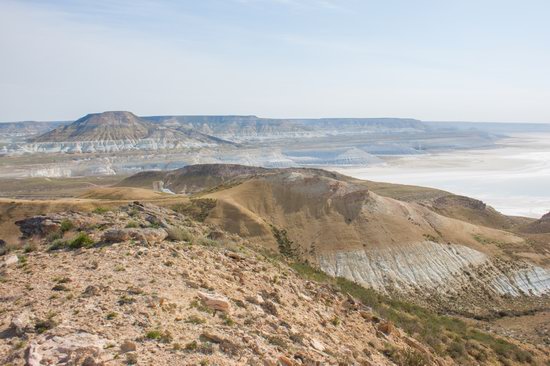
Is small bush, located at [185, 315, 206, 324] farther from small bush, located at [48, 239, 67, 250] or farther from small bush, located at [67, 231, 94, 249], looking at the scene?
small bush, located at [48, 239, 67, 250]

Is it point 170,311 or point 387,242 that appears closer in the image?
point 170,311

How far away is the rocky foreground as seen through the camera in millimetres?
8547

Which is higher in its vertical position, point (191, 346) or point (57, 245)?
point (57, 245)

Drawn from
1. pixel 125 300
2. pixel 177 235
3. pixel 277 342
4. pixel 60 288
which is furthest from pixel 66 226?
pixel 277 342

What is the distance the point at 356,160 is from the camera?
200m

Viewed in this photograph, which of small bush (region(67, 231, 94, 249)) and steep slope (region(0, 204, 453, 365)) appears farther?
small bush (region(67, 231, 94, 249))

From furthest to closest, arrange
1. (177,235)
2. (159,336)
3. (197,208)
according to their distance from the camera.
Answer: (197,208), (177,235), (159,336)

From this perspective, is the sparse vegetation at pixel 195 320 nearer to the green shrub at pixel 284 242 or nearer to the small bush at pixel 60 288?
the small bush at pixel 60 288

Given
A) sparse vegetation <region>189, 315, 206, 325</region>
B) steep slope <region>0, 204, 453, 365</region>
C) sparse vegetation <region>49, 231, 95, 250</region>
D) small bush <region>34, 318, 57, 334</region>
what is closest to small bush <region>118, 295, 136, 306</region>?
steep slope <region>0, 204, 453, 365</region>

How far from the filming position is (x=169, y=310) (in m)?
10.2

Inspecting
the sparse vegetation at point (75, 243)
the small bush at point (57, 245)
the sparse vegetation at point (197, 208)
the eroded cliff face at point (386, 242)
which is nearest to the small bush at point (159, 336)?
the sparse vegetation at point (75, 243)

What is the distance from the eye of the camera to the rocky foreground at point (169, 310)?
8.55 metres

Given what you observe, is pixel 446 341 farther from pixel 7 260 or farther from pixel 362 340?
pixel 7 260

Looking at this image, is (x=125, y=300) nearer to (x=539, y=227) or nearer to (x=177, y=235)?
(x=177, y=235)
